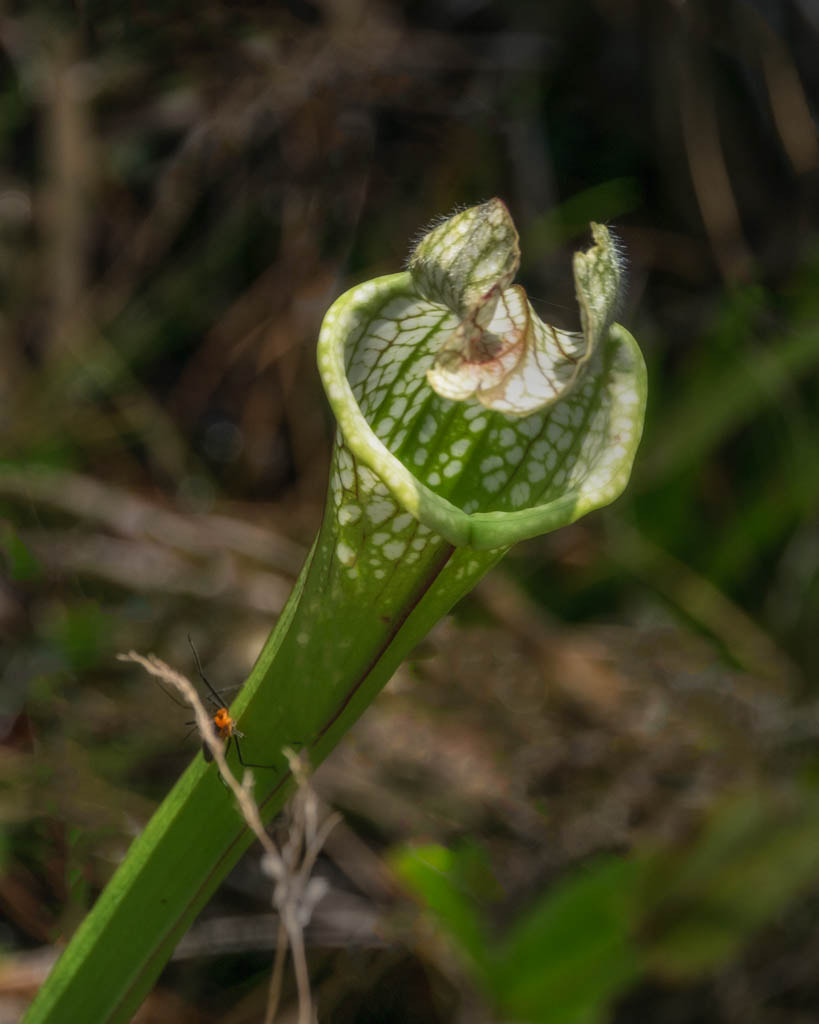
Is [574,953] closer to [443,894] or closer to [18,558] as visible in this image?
[443,894]

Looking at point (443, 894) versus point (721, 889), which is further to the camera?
point (721, 889)

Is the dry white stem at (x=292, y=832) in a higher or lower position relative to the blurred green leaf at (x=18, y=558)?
higher

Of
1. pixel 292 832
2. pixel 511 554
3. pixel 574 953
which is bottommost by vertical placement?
pixel 574 953

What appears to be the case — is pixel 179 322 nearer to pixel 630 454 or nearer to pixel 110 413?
pixel 110 413

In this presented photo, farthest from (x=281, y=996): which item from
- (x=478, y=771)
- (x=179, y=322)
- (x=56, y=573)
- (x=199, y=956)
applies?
(x=179, y=322)

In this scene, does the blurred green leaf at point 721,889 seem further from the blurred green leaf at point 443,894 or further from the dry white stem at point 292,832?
the dry white stem at point 292,832

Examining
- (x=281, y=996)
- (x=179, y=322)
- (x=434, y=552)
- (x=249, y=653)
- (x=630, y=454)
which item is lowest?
→ (x=281, y=996)

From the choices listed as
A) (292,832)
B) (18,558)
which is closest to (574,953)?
(292,832)

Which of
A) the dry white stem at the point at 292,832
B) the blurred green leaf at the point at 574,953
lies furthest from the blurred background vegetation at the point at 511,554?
the dry white stem at the point at 292,832

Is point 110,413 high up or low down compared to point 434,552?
down
